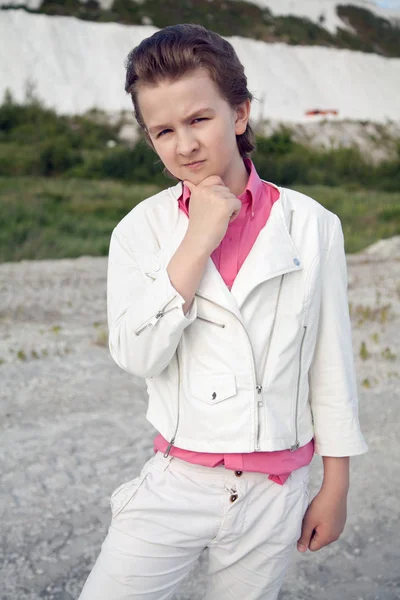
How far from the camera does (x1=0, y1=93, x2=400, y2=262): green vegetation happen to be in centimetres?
1148

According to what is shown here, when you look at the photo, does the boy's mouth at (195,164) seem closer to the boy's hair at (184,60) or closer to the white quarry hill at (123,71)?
the boy's hair at (184,60)

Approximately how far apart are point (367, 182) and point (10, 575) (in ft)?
66.3

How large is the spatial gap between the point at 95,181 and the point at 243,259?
54.1ft

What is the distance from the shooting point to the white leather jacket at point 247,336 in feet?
4.31

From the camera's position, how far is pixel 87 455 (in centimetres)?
→ 363

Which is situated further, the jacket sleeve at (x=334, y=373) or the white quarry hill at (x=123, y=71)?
the white quarry hill at (x=123, y=71)

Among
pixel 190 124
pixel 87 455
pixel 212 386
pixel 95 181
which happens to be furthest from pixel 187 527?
pixel 95 181

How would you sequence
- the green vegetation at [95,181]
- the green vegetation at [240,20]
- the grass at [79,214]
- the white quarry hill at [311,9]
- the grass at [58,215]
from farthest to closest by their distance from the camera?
the white quarry hill at [311,9], the green vegetation at [240,20], the green vegetation at [95,181], the grass at [79,214], the grass at [58,215]

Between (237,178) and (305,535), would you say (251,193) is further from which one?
(305,535)

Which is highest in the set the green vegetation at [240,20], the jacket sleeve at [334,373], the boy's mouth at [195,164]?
the green vegetation at [240,20]

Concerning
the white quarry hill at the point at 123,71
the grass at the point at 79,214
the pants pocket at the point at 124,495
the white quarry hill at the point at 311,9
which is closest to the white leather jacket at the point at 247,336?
the pants pocket at the point at 124,495

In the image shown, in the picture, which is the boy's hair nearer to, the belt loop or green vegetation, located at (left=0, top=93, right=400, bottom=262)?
the belt loop

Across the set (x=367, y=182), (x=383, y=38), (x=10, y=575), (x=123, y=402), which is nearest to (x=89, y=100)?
(x=367, y=182)

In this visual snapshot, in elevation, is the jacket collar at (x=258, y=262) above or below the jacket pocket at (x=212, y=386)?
above
